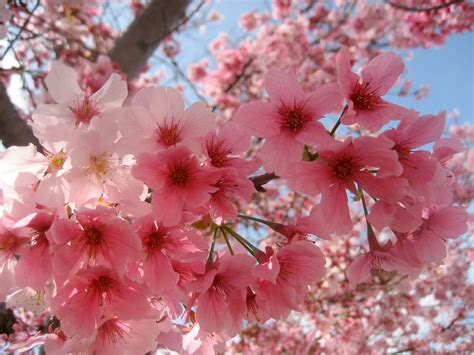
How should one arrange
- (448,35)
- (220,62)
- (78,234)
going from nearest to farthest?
1. (78,234)
2. (448,35)
3. (220,62)

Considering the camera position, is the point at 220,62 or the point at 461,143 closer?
the point at 461,143

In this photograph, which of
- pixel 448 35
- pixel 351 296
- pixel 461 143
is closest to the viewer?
pixel 461 143

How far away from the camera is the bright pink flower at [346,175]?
96 centimetres

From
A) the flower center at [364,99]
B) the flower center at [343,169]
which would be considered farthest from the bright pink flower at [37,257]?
the flower center at [364,99]

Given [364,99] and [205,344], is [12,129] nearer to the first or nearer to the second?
[205,344]

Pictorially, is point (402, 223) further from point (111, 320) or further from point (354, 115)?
point (111, 320)

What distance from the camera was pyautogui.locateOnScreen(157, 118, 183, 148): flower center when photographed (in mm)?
1057

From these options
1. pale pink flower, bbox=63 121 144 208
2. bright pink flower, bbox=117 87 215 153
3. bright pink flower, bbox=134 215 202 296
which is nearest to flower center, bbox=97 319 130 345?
bright pink flower, bbox=134 215 202 296

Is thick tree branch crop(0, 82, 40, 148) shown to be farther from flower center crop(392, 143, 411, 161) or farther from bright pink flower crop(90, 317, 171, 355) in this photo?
flower center crop(392, 143, 411, 161)

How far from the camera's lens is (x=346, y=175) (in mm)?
1038

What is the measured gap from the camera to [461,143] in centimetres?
119

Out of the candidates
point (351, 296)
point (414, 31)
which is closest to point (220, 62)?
point (414, 31)

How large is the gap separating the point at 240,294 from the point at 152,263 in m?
0.25

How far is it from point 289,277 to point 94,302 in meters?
0.53
